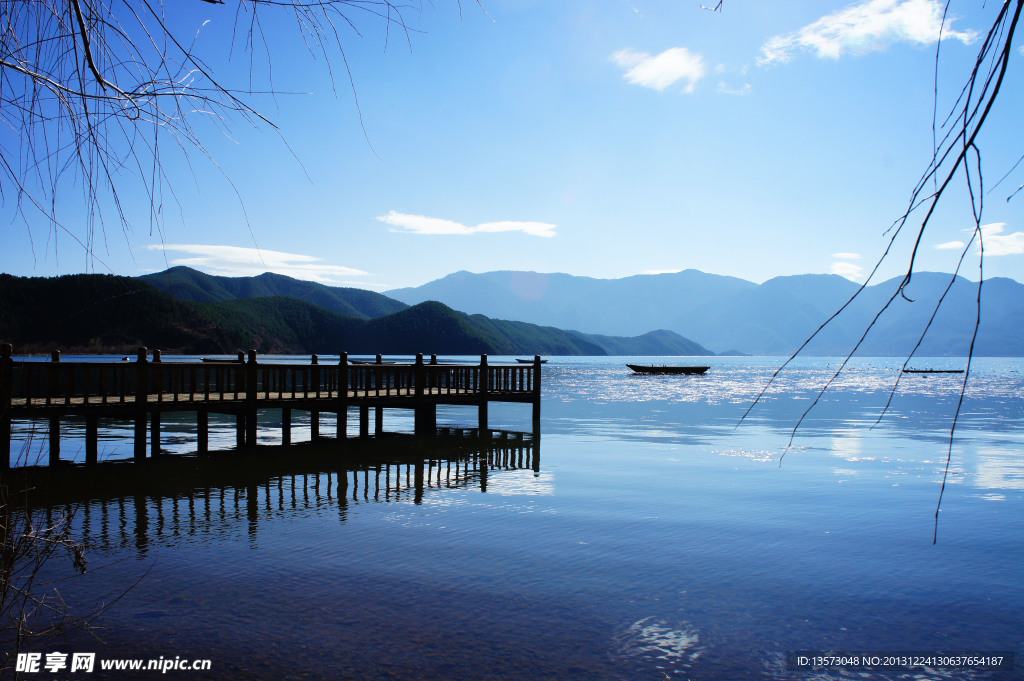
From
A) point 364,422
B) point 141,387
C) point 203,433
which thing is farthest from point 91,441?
point 364,422

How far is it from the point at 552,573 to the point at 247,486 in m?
Answer: 9.32

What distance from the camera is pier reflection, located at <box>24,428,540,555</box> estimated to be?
12.0 metres

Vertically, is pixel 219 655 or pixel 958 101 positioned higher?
pixel 958 101

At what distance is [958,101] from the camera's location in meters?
2.12

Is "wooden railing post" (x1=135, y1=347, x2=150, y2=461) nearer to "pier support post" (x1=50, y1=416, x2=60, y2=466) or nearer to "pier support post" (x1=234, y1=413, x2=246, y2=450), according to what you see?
"pier support post" (x1=50, y1=416, x2=60, y2=466)

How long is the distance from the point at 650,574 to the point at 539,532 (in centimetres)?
271

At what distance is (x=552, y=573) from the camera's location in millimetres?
9641

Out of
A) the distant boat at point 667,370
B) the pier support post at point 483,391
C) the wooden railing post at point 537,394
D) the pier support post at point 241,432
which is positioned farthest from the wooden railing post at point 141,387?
the distant boat at point 667,370

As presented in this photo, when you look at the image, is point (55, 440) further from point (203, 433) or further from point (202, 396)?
point (202, 396)

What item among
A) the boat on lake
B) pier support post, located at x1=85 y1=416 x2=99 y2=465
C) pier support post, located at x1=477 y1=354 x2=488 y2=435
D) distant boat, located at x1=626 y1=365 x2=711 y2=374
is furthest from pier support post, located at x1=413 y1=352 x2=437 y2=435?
distant boat, located at x1=626 y1=365 x2=711 y2=374

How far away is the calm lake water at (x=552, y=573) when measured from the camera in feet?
23.2

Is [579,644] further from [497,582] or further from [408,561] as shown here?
[408,561]

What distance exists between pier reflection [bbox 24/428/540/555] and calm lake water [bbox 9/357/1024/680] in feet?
0.38

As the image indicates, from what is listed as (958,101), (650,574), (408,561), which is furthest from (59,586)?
(958,101)
